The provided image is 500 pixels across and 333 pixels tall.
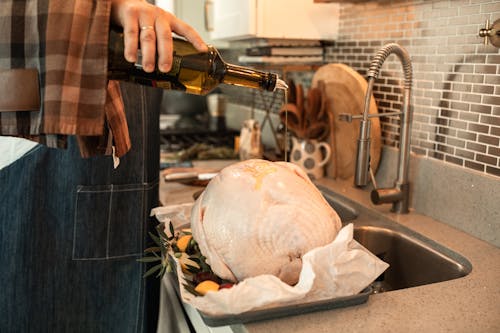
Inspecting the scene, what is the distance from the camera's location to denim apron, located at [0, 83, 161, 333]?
132cm

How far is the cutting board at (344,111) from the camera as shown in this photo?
5.21 ft

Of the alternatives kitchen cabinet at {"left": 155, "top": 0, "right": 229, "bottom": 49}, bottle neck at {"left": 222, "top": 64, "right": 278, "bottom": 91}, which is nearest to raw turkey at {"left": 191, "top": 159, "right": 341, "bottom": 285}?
bottle neck at {"left": 222, "top": 64, "right": 278, "bottom": 91}

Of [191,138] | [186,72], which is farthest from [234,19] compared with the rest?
[186,72]

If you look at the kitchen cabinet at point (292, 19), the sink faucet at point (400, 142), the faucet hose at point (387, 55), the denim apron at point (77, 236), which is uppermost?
the kitchen cabinet at point (292, 19)

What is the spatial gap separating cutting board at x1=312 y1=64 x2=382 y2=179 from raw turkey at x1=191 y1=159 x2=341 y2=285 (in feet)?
2.33

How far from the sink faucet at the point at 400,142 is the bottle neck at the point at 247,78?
0.39m

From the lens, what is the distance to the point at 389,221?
134cm

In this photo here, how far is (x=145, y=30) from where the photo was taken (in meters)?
0.79

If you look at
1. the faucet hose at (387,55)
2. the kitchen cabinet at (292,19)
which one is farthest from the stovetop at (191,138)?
the faucet hose at (387,55)

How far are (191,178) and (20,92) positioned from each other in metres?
0.99

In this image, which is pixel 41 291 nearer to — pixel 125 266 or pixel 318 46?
pixel 125 266

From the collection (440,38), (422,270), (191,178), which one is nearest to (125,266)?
(191,178)

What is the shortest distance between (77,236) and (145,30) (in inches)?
29.0

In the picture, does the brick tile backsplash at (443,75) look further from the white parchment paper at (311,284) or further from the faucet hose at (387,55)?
the white parchment paper at (311,284)
